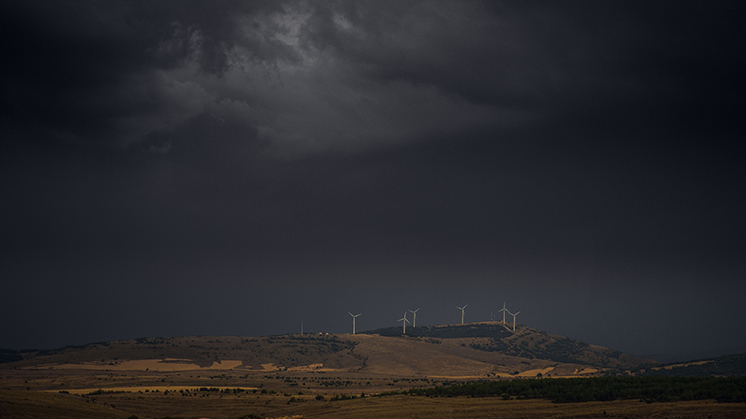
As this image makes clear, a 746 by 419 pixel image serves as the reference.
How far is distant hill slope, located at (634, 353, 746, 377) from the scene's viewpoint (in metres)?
137

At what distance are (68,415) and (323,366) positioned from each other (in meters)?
137

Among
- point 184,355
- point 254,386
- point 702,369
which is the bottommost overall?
point 184,355

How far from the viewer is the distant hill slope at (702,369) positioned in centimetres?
Answer: 13727

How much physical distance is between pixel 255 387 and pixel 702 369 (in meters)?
122

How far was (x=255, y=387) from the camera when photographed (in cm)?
10981

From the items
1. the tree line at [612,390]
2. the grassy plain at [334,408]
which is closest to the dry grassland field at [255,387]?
the grassy plain at [334,408]

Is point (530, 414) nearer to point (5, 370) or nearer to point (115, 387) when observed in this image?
point (115, 387)

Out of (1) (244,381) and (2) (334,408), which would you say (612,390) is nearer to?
(2) (334,408)

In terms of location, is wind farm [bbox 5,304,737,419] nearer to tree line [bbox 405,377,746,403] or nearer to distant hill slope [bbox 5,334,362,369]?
distant hill slope [bbox 5,334,362,369]

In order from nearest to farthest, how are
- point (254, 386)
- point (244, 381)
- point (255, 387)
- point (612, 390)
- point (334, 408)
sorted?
1. point (612, 390)
2. point (334, 408)
3. point (255, 387)
4. point (254, 386)
5. point (244, 381)

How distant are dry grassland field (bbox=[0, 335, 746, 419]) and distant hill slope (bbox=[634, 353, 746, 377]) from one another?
119ft

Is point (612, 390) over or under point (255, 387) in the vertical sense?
over

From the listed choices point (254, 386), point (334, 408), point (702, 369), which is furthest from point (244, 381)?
point (702, 369)

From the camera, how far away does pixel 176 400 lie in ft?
254
